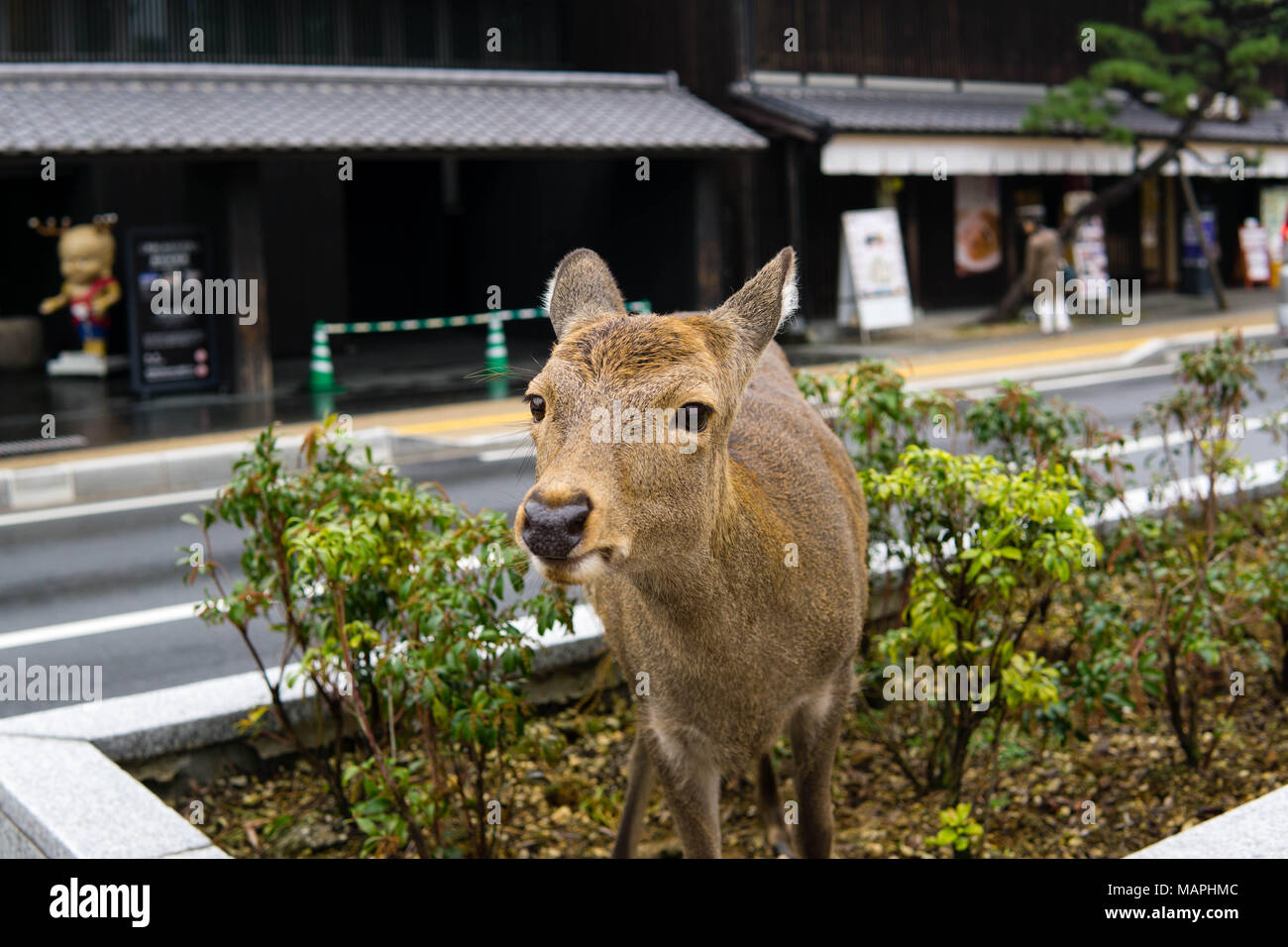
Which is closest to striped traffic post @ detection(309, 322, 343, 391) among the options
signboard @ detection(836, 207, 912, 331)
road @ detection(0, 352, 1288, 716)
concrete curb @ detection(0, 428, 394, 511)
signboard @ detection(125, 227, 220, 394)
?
signboard @ detection(125, 227, 220, 394)

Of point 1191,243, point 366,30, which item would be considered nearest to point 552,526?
point 366,30

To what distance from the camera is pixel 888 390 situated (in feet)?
19.0

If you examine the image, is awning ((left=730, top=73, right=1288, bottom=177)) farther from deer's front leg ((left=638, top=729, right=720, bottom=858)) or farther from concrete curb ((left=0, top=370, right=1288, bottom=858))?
deer's front leg ((left=638, top=729, right=720, bottom=858))

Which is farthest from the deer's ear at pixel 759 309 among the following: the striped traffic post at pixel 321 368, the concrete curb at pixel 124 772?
the striped traffic post at pixel 321 368

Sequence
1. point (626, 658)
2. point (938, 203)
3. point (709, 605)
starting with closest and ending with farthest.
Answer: point (709, 605), point (626, 658), point (938, 203)

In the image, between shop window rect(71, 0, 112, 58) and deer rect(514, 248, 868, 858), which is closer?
deer rect(514, 248, 868, 858)

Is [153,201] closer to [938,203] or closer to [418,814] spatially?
[938,203]

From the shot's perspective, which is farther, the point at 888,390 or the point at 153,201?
the point at 153,201

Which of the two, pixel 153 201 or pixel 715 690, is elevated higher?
pixel 153 201

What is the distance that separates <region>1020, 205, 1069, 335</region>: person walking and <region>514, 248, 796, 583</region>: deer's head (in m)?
22.1

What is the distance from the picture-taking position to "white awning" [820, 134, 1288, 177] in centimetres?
2405

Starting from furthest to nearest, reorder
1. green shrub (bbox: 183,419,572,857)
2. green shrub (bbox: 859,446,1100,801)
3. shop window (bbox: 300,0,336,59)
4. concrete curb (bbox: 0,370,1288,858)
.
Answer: shop window (bbox: 300,0,336,59) < green shrub (bbox: 859,446,1100,801) < green shrub (bbox: 183,419,572,857) < concrete curb (bbox: 0,370,1288,858)

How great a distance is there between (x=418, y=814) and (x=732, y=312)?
6.66 feet

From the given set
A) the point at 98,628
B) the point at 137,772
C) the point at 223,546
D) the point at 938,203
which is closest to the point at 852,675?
the point at 137,772
